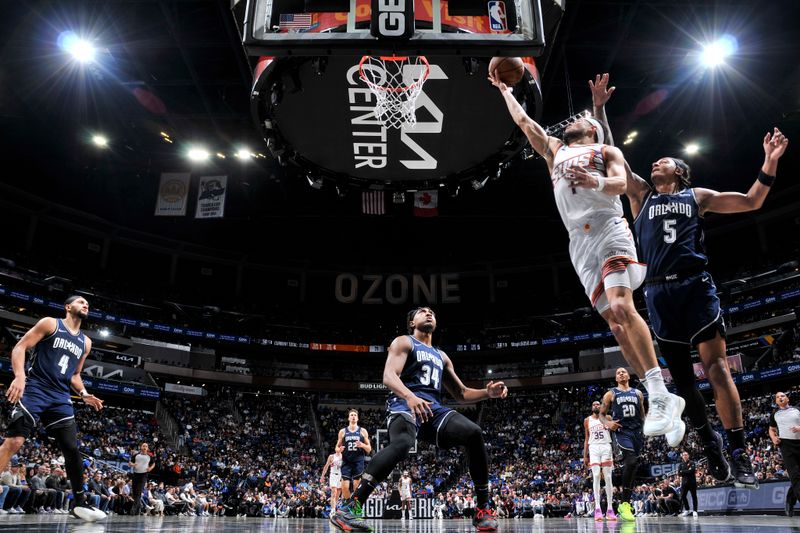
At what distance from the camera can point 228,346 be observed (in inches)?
1505

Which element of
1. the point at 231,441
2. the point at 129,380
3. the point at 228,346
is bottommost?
the point at 231,441

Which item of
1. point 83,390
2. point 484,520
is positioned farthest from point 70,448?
point 484,520

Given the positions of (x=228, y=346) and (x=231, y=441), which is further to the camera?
(x=228, y=346)

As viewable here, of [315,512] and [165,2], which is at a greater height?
[165,2]

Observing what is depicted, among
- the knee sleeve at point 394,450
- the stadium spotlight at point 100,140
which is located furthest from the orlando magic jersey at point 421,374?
the stadium spotlight at point 100,140

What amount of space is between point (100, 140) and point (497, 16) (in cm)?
2395

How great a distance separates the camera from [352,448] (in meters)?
10.9

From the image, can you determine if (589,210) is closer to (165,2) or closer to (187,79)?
(165,2)

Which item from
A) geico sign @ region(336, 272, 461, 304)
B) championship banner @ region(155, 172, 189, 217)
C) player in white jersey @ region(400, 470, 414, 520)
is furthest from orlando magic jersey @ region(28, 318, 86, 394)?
geico sign @ region(336, 272, 461, 304)

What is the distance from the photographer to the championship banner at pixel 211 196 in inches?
1005

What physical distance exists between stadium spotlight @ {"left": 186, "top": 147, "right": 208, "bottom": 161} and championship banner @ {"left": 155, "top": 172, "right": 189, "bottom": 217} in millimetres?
1039

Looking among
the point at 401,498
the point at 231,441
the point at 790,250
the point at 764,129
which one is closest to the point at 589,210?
the point at 401,498

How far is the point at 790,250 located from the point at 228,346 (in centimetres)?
3441

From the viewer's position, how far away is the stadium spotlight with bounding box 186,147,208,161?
83.5ft
